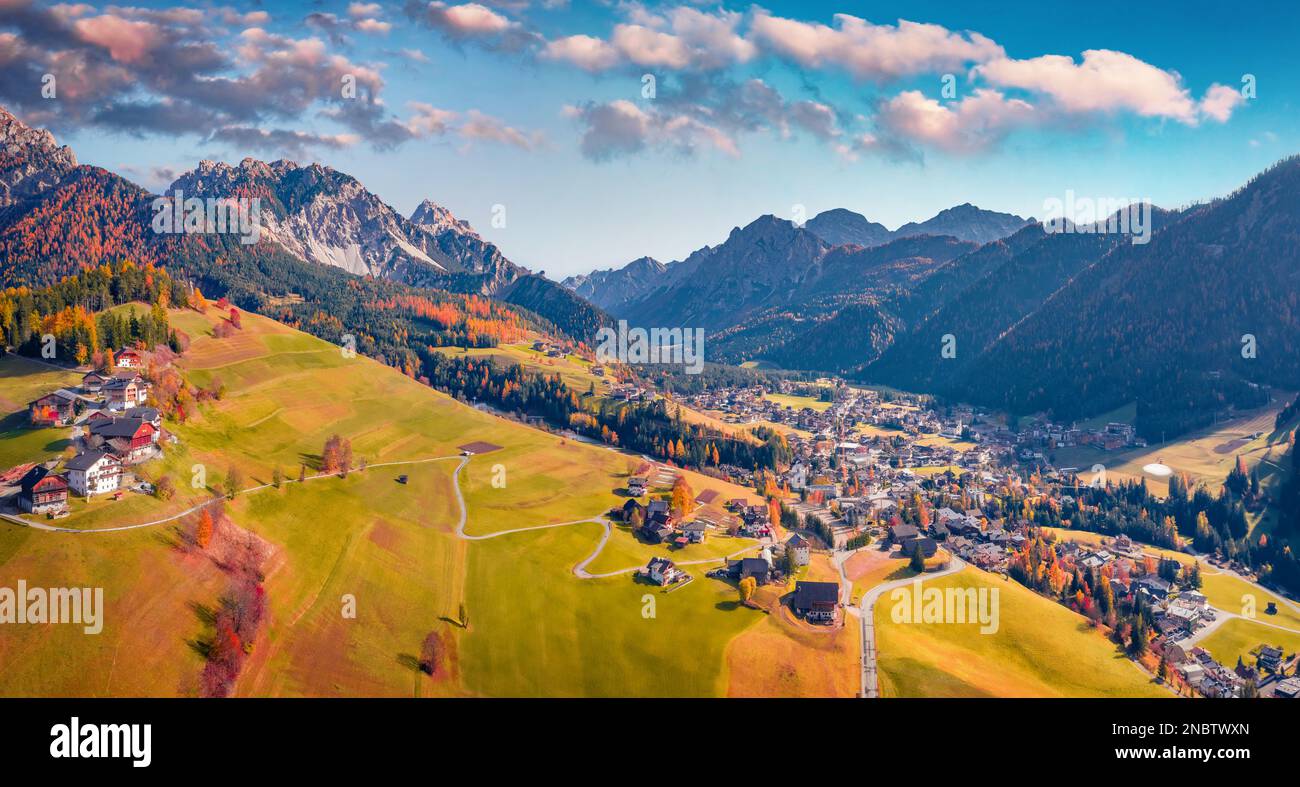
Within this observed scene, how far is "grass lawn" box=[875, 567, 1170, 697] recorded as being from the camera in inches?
2800

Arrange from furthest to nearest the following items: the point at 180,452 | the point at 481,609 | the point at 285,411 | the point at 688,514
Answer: the point at 285,411
the point at 688,514
the point at 180,452
the point at 481,609

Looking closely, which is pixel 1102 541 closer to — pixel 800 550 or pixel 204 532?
pixel 800 550

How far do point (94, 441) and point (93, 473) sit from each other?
30.1 ft

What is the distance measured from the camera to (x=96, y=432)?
81.8 m

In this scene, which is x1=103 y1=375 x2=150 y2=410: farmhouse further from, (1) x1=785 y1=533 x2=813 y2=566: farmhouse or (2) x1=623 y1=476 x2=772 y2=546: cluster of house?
(1) x1=785 y1=533 x2=813 y2=566: farmhouse

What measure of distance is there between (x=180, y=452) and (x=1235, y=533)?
7070 inches

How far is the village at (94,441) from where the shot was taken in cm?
7050

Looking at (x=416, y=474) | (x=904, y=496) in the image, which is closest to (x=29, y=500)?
(x=416, y=474)

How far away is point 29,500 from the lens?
69.4 meters

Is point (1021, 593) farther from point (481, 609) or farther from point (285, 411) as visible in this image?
point (285, 411)

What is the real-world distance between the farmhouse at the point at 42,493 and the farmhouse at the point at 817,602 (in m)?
80.3

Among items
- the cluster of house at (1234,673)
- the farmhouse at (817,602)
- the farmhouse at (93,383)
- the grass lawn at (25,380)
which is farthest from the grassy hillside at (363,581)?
the cluster of house at (1234,673)

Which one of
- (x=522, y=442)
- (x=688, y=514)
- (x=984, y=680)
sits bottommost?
(x=984, y=680)

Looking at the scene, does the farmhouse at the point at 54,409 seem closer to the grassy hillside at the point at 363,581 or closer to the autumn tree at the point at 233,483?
the grassy hillside at the point at 363,581
